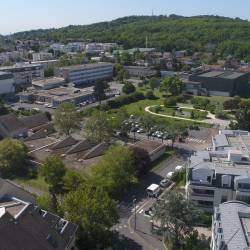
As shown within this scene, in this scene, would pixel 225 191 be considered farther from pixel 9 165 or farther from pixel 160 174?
pixel 9 165

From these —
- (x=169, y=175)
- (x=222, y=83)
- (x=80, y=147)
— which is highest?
(x=222, y=83)

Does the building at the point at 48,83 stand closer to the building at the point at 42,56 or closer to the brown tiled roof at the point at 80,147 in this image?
the brown tiled roof at the point at 80,147

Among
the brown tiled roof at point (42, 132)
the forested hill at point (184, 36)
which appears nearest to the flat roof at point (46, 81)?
the brown tiled roof at point (42, 132)

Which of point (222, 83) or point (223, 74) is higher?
point (223, 74)

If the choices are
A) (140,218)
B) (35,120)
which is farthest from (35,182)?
(35,120)

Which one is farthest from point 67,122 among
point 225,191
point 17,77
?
point 17,77

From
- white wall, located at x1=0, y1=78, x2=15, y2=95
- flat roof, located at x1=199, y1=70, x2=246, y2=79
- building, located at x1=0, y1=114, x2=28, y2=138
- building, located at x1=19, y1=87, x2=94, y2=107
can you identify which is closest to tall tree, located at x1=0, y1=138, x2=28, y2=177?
building, located at x1=0, y1=114, x2=28, y2=138

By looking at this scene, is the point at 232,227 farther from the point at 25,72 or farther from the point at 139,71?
the point at 139,71

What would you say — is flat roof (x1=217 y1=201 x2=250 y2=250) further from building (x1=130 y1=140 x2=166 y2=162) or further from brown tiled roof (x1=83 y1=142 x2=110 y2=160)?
brown tiled roof (x1=83 y1=142 x2=110 y2=160)
